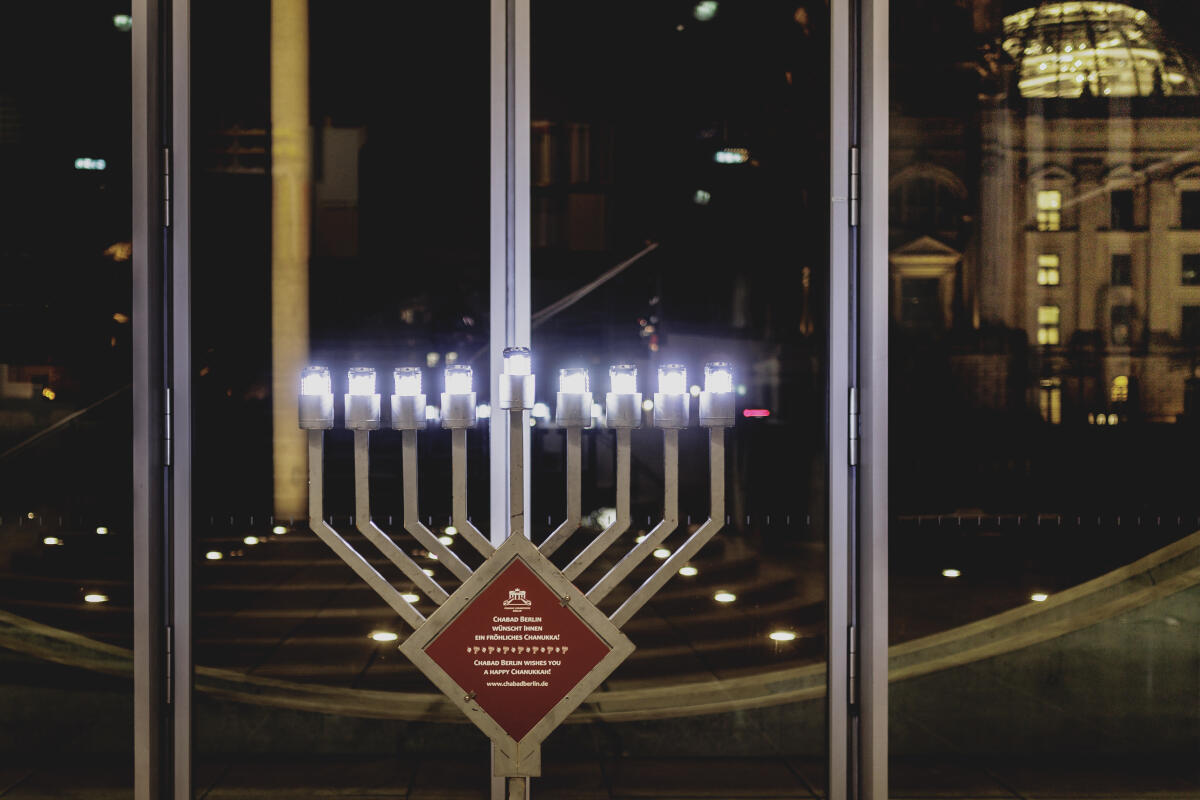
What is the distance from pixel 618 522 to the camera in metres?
1.87

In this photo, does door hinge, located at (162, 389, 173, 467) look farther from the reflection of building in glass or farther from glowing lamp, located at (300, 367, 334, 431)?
the reflection of building in glass

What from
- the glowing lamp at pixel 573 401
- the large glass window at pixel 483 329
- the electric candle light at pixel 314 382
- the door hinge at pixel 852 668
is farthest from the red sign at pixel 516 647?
the door hinge at pixel 852 668

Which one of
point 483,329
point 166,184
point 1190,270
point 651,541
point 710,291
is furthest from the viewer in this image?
point 1190,270

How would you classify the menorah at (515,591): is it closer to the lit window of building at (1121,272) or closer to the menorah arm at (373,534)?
the menorah arm at (373,534)

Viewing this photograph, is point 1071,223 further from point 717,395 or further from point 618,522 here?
point 618,522

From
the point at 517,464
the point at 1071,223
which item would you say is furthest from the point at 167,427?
the point at 1071,223

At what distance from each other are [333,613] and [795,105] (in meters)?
1.98

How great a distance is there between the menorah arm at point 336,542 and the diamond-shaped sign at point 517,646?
6 centimetres

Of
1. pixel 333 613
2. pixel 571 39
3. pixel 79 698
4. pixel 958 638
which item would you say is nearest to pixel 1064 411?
pixel 958 638

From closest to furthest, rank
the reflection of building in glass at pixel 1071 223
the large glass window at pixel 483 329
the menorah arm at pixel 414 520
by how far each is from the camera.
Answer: the menorah arm at pixel 414 520 → the large glass window at pixel 483 329 → the reflection of building in glass at pixel 1071 223

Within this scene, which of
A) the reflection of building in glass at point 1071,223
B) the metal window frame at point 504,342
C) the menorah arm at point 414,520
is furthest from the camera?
the reflection of building in glass at point 1071,223

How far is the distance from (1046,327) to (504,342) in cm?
158

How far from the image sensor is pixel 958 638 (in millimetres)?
2652

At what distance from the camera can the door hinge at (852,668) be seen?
2.39 m
